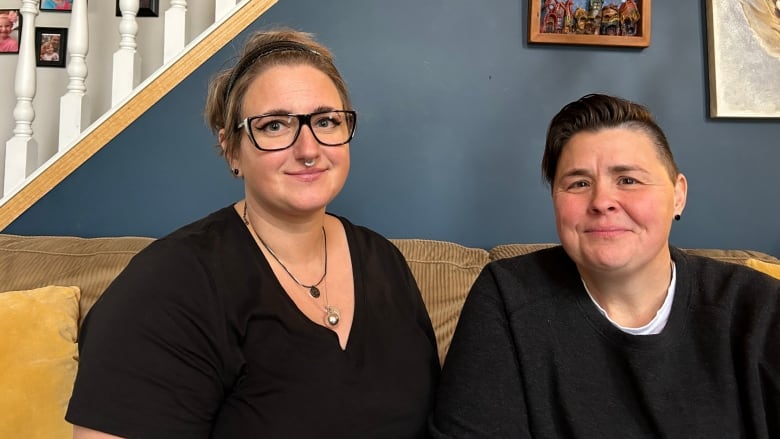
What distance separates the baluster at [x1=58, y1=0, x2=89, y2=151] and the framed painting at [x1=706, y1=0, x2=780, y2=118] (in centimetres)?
215

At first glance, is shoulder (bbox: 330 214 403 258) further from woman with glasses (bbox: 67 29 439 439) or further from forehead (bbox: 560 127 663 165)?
forehead (bbox: 560 127 663 165)

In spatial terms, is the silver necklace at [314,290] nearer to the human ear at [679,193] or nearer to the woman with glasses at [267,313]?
the woman with glasses at [267,313]

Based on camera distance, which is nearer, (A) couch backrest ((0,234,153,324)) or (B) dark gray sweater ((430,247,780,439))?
(B) dark gray sweater ((430,247,780,439))

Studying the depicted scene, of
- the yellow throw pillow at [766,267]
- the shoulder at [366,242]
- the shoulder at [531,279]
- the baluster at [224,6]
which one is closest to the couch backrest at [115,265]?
the yellow throw pillow at [766,267]

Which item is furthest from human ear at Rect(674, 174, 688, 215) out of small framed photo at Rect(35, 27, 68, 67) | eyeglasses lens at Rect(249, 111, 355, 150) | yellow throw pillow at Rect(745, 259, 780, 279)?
small framed photo at Rect(35, 27, 68, 67)

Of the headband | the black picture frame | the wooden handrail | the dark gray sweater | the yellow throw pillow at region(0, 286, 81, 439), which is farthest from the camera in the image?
the black picture frame

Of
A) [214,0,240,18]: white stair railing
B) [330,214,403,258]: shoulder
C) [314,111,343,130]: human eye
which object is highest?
[214,0,240,18]: white stair railing

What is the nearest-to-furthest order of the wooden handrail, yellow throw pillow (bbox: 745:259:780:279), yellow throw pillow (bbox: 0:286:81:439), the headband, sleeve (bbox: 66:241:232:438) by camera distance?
sleeve (bbox: 66:241:232:438), the headband, yellow throw pillow (bbox: 0:286:81:439), yellow throw pillow (bbox: 745:259:780:279), the wooden handrail

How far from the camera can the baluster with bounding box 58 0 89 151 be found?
1978mm

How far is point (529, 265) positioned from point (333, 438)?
0.54 metres

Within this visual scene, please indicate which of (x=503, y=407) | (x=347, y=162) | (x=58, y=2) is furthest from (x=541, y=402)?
(x=58, y=2)

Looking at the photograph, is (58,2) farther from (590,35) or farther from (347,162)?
(590,35)

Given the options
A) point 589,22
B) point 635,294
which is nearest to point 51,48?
point 589,22

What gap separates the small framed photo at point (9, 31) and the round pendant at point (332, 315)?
1.88 m
